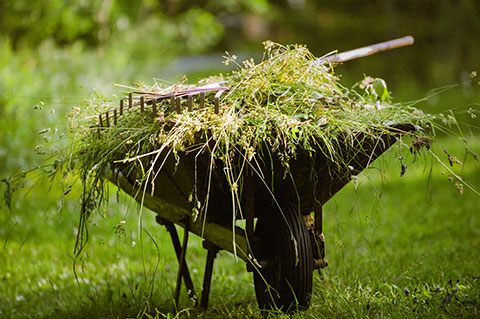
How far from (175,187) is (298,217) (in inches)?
22.8

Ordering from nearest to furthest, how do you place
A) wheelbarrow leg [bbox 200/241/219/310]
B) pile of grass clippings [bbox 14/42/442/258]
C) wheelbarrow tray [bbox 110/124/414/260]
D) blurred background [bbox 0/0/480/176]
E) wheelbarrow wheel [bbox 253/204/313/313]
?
pile of grass clippings [bbox 14/42/442/258], wheelbarrow tray [bbox 110/124/414/260], wheelbarrow wheel [bbox 253/204/313/313], wheelbarrow leg [bbox 200/241/219/310], blurred background [bbox 0/0/480/176]

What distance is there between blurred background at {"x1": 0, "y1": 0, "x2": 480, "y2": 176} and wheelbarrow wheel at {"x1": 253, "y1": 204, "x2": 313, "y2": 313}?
85cm

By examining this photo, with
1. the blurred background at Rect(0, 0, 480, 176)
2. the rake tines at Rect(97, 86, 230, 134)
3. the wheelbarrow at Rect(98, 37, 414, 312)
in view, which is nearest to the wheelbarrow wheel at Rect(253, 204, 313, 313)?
the wheelbarrow at Rect(98, 37, 414, 312)

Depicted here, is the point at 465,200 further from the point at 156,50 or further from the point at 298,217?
the point at 156,50

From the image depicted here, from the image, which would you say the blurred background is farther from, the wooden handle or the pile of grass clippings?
the wooden handle

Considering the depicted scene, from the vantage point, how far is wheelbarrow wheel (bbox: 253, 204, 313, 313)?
8.57 feet

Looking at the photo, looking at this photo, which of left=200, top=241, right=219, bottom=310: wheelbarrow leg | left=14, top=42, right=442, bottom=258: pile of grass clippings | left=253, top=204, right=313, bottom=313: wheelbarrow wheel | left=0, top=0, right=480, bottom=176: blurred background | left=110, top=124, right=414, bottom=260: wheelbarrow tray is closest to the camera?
left=14, top=42, right=442, bottom=258: pile of grass clippings

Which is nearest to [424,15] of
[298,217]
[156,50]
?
[156,50]

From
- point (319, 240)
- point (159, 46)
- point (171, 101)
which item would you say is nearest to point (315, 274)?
point (319, 240)

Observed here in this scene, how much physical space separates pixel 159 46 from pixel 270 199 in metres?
7.95

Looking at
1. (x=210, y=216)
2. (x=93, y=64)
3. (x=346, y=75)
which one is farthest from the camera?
(x=346, y=75)

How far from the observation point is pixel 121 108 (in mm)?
2574

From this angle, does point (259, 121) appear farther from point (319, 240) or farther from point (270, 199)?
point (319, 240)

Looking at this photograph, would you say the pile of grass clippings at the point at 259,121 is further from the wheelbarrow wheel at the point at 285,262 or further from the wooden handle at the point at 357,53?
the wheelbarrow wheel at the point at 285,262
